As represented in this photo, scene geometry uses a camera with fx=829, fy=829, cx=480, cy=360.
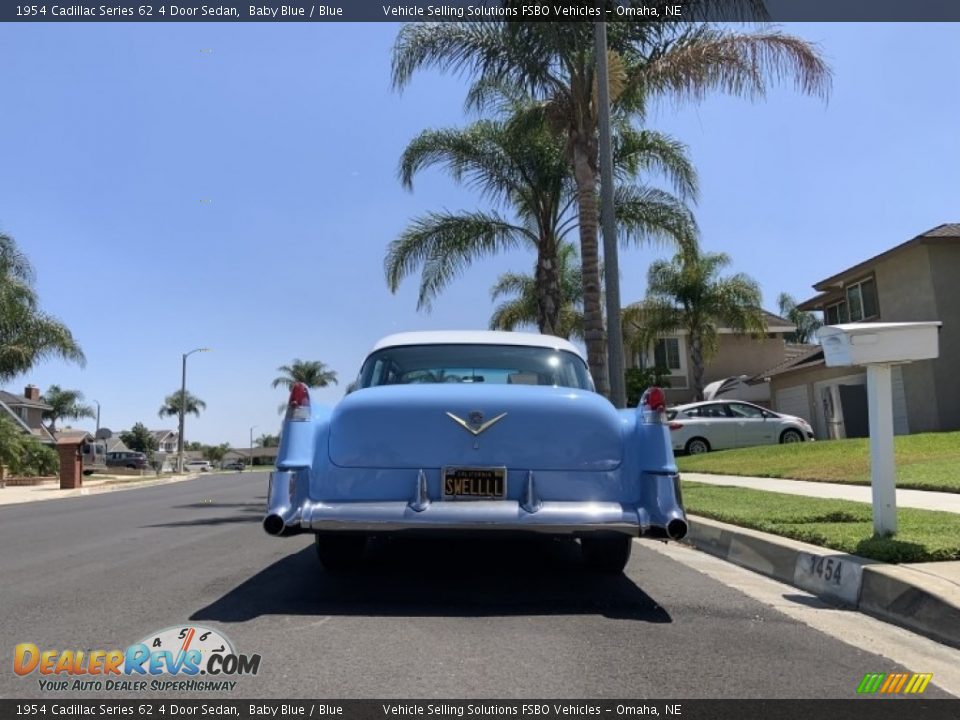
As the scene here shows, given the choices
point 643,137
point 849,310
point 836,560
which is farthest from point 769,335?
point 836,560

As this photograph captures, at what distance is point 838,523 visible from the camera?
754cm

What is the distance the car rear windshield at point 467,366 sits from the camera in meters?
6.33

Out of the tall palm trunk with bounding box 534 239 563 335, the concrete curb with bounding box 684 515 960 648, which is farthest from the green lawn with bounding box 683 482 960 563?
the tall palm trunk with bounding box 534 239 563 335

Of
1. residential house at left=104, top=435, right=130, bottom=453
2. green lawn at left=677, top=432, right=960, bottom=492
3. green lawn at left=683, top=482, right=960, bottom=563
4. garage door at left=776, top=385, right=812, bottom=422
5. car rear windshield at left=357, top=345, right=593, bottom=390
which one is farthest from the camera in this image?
residential house at left=104, top=435, right=130, bottom=453

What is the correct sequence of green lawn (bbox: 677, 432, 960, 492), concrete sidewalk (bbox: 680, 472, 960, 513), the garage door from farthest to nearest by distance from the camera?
the garage door, green lawn (bbox: 677, 432, 960, 492), concrete sidewalk (bbox: 680, 472, 960, 513)

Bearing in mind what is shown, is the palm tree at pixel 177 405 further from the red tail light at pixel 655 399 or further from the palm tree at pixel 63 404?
the red tail light at pixel 655 399

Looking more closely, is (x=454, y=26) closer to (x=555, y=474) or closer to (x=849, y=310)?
(x=555, y=474)

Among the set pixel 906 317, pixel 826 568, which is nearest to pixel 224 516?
pixel 826 568

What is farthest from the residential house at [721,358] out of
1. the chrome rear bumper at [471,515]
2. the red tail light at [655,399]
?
the chrome rear bumper at [471,515]

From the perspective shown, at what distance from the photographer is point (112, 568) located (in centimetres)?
698

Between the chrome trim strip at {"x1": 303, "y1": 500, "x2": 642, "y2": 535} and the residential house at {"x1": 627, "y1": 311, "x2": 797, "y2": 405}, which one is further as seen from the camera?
the residential house at {"x1": 627, "y1": 311, "x2": 797, "y2": 405}

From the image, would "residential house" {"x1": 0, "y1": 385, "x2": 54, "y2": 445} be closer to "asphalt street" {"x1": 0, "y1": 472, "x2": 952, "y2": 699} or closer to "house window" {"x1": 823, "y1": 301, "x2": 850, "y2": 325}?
"house window" {"x1": 823, "y1": 301, "x2": 850, "y2": 325}

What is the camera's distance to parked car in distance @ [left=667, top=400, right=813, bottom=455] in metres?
21.3

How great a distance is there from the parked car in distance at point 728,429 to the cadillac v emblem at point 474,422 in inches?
664
